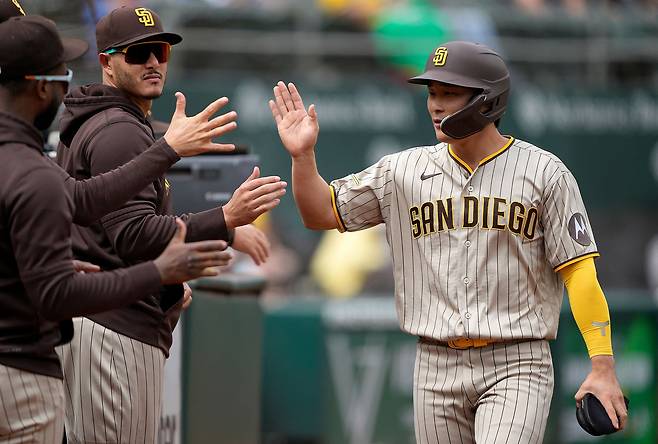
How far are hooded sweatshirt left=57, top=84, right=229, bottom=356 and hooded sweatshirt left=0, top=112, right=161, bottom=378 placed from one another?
679mm

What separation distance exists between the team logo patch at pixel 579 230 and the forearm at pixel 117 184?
159 cm

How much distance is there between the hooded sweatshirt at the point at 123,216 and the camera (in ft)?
14.8

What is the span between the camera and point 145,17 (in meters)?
4.89

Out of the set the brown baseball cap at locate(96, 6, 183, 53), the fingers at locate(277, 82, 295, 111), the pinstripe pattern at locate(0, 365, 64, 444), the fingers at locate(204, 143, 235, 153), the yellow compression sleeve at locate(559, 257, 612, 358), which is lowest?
the pinstripe pattern at locate(0, 365, 64, 444)

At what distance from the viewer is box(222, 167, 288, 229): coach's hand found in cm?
456

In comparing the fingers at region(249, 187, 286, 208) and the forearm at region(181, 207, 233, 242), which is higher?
the fingers at region(249, 187, 286, 208)

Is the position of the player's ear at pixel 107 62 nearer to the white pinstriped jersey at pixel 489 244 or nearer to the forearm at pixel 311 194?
the forearm at pixel 311 194

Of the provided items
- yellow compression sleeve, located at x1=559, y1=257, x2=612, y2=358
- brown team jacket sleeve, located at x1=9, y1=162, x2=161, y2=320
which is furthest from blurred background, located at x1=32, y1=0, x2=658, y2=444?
brown team jacket sleeve, located at x1=9, y1=162, x2=161, y2=320

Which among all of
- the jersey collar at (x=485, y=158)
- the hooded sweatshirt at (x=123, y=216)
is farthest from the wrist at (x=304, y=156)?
the jersey collar at (x=485, y=158)

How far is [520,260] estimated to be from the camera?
4934 mm

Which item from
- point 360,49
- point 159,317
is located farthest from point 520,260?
point 360,49

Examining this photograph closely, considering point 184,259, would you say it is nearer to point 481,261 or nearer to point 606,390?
point 481,261

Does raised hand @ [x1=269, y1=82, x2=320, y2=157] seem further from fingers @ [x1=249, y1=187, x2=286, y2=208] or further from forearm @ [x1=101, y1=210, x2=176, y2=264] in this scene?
forearm @ [x1=101, y1=210, x2=176, y2=264]

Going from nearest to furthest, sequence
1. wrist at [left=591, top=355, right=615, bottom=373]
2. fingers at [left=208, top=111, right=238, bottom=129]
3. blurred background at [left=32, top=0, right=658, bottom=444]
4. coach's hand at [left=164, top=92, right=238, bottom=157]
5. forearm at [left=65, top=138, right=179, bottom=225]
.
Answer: forearm at [left=65, top=138, right=179, bottom=225] < coach's hand at [left=164, top=92, right=238, bottom=157] < fingers at [left=208, top=111, right=238, bottom=129] < wrist at [left=591, top=355, right=615, bottom=373] < blurred background at [left=32, top=0, right=658, bottom=444]
